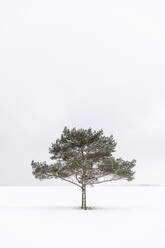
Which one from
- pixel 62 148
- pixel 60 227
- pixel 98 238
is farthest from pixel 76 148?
pixel 98 238

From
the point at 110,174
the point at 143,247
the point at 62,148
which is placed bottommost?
the point at 143,247

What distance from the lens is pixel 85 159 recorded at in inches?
1722

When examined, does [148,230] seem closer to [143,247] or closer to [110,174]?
[143,247]

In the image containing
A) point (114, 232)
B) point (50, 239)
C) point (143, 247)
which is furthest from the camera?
point (114, 232)

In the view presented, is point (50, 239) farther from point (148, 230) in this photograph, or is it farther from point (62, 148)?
point (62, 148)

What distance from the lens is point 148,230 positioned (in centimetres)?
2448

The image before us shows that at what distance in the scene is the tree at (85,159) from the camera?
1713 inches

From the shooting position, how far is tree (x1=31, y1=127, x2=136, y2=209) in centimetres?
4350

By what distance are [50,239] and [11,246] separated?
3037mm

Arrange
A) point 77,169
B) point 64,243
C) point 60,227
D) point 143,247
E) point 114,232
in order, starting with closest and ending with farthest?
1. point 143,247
2. point 64,243
3. point 114,232
4. point 60,227
5. point 77,169

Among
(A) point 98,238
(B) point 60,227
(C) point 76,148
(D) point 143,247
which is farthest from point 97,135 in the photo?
(D) point 143,247

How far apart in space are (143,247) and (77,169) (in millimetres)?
25044

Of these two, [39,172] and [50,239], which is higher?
[39,172]

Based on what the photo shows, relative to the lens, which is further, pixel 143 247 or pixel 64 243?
pixel 64 243
